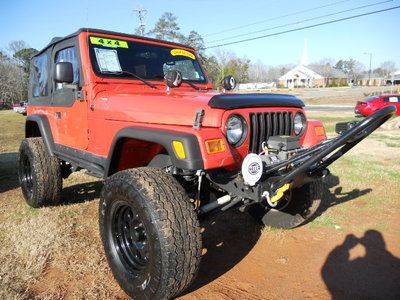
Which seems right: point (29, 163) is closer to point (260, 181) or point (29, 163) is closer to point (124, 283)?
point (124, 283)

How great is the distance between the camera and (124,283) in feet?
9.30

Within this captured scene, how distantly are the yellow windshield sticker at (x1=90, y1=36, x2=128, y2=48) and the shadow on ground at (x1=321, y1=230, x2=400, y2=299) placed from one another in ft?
9.80

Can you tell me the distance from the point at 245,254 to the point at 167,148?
1636 millimetres

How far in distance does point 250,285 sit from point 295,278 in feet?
1.36

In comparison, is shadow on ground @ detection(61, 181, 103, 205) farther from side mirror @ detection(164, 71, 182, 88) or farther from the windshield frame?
side mirror @ detection(164, 71, 182, 88)

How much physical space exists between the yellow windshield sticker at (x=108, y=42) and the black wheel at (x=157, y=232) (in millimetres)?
1679

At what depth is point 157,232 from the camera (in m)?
2.43

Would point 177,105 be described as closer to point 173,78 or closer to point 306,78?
point 173,78

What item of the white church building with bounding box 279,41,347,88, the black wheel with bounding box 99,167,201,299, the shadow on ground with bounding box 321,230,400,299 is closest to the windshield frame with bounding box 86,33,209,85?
the black wheel with bounding box 99,167,201,299

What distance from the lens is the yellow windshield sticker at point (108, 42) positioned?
381cm

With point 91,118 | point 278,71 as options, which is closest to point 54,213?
point 91,118

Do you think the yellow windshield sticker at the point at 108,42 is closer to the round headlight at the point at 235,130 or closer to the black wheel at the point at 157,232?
the black wheel at the point at 157,232

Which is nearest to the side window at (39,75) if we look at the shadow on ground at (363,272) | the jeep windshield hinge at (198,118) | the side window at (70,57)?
the side window at (70,57)

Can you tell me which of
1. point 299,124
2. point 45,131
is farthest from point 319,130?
point 45,131
